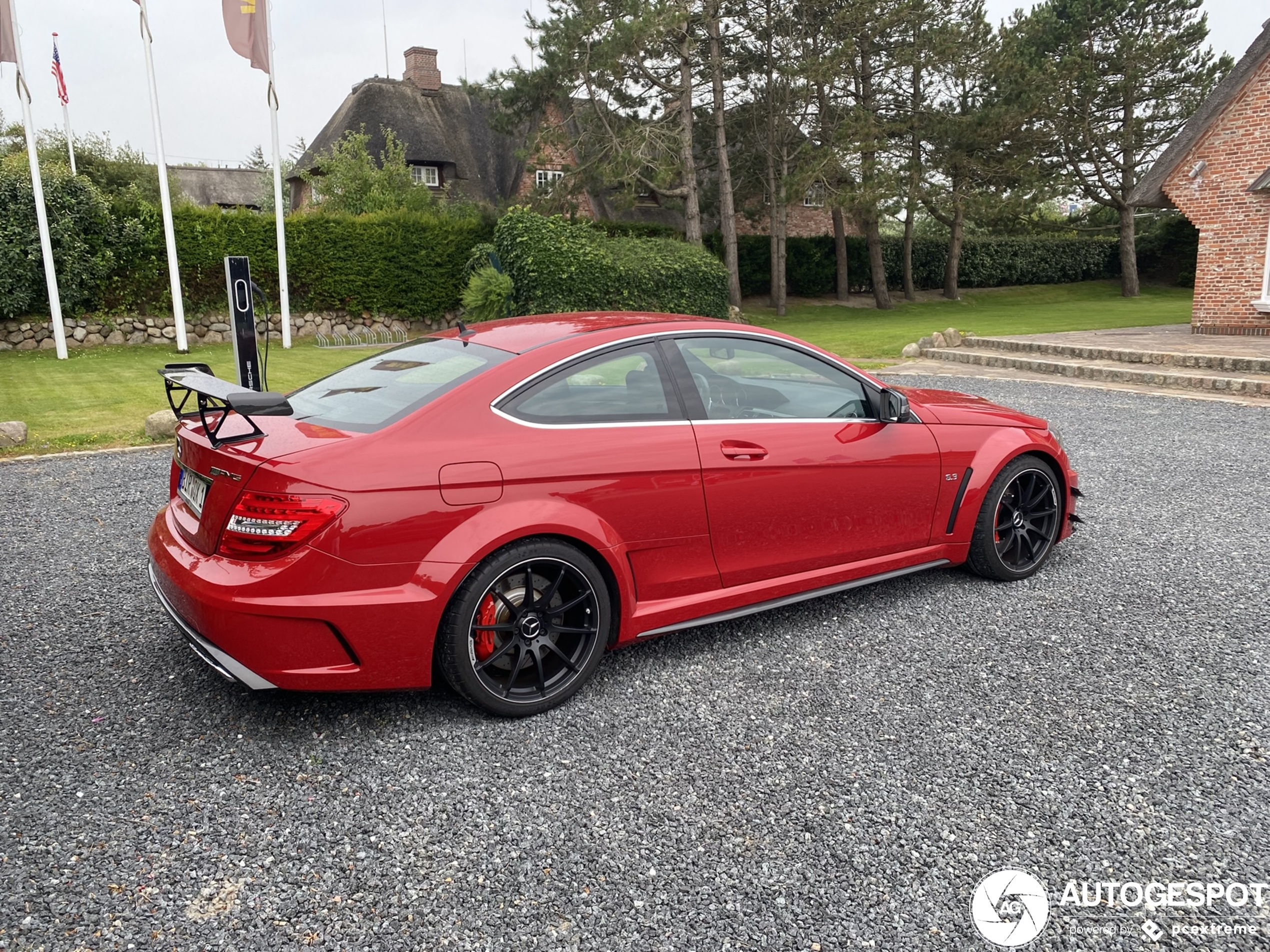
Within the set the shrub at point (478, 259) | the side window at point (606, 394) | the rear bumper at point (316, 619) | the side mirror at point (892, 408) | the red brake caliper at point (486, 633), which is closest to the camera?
the rear bumper at point (316, 619)

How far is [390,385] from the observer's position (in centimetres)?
361

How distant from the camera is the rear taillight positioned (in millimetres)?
2879

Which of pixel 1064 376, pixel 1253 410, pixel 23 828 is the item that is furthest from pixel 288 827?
pixel 1064 376

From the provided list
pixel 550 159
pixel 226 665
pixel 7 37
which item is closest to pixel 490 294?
pixel 550 159

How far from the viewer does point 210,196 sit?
52.4 meters

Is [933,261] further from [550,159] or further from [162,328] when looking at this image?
[162,328]

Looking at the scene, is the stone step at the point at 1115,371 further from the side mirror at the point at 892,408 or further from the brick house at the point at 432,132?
the brick house at the point at 432,132

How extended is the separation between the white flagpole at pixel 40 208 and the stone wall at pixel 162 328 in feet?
1.67

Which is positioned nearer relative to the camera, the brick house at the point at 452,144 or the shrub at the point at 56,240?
the shrub at the point at 56,240

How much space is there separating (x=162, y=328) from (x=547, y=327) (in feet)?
63.1

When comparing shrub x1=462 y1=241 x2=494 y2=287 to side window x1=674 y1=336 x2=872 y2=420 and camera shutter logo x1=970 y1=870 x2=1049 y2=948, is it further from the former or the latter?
camera shutter logo x1=970 y1=870 x2=1049 y2=948

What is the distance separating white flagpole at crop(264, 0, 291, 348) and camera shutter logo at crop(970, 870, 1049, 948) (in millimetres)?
17982

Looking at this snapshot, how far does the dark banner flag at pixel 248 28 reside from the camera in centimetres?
1683

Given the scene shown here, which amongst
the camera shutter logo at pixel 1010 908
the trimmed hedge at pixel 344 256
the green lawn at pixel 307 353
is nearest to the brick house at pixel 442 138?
the trimmed hedge at pixel 344 256
